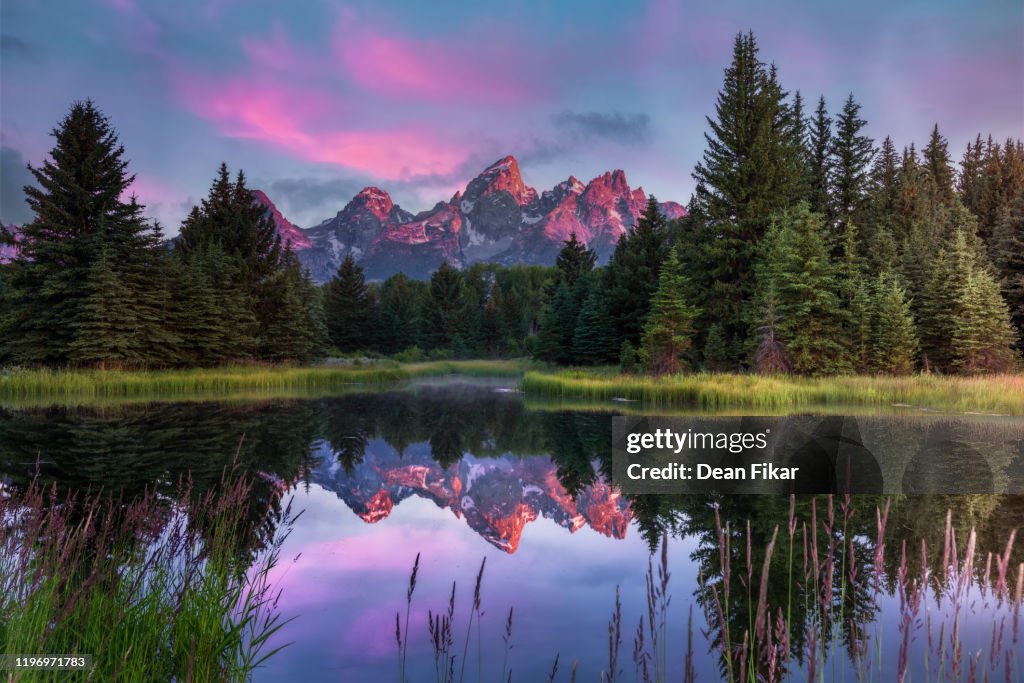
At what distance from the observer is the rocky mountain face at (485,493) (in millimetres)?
9461

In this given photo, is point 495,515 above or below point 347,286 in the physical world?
below

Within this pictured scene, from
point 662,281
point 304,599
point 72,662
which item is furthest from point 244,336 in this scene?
point 72,662

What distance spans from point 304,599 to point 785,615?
14.1 feet

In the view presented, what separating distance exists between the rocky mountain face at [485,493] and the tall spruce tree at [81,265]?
85.0 feet

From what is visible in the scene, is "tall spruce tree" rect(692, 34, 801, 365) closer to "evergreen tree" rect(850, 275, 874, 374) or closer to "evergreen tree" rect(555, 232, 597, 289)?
"evergreen tree" rect(850, 275, 874, 374)

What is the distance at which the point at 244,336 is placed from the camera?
45938mm

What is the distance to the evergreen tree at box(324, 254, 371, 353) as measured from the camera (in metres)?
81.1

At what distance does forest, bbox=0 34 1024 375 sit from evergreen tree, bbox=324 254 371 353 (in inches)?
937

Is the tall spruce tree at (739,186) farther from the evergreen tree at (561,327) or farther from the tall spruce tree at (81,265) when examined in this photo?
the tall spruce tree at (81,265)

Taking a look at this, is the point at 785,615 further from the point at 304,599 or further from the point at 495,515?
the point at 495,515

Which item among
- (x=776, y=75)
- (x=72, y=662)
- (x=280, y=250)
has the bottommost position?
(x=72, y=662)

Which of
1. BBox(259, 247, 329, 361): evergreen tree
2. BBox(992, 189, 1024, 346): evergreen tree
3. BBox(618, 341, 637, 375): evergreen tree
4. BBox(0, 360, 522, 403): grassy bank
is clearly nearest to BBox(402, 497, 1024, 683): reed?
BBox(0, 360, 522, 403): grassy bank

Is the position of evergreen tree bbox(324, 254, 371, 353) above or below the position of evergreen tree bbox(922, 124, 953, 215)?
below

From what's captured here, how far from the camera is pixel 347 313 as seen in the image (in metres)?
81.6
